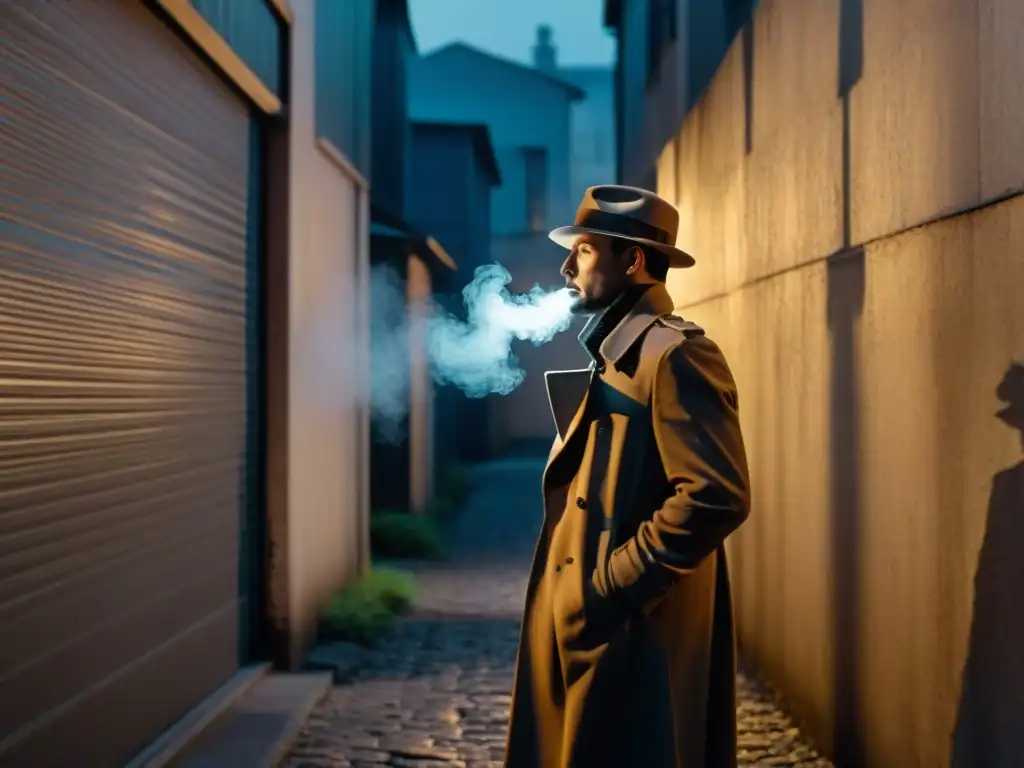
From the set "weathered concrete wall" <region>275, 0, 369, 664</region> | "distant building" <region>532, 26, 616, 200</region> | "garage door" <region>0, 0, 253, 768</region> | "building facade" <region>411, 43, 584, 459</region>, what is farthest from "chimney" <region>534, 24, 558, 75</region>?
"garage door" <region>0, 0, 253, 768</region>

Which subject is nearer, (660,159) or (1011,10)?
(1011,10)

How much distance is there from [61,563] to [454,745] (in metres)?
2.26

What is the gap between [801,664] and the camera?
5.12 metres

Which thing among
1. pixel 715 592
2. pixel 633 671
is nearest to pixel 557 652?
pixel 633 671

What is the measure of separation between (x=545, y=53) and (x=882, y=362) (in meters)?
42.2

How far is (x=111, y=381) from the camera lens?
4.22m

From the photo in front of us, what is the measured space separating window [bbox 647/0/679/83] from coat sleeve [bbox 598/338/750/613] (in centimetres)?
1041

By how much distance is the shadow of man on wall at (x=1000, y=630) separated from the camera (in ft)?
9.62

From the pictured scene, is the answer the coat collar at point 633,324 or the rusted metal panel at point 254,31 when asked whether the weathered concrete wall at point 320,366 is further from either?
the coat collar at point 633,324

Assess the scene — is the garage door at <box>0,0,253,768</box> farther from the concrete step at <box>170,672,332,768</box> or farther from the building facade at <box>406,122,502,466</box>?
the building facade at <box>406,122,502,466</box>

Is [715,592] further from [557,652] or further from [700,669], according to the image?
[557,652]

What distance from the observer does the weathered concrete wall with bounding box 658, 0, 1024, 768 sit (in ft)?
10.2

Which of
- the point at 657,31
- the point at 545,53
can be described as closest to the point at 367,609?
the point at 657,31

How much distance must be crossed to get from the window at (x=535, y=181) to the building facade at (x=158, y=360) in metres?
23.0
